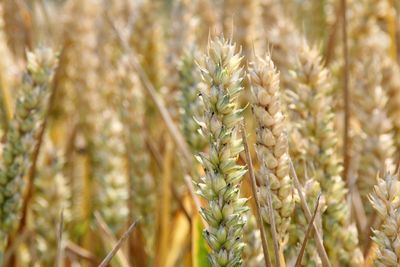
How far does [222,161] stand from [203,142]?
1.30ft

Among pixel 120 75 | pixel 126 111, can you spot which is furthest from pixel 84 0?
pixel 126 111

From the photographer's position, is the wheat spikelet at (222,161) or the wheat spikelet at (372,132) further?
the wheat spikelet at (372,132)

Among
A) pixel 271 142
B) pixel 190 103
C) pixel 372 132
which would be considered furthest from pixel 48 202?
pixel 271 142

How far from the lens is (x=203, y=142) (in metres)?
0.94

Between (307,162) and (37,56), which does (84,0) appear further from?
(307,162)

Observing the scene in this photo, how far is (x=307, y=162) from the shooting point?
2.48ft

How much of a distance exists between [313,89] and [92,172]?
2.70 feet

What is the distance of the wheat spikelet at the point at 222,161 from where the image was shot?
0.54m

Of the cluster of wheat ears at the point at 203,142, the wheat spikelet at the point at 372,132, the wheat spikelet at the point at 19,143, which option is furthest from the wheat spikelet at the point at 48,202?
the wheat spikelet at the point at 372,132

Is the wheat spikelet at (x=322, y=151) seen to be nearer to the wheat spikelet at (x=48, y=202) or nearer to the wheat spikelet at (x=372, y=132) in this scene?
the wheat spikelet at (x=372, y=132)

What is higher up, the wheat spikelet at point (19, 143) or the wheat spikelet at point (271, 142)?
the wheat spikelet at point (19, 143)

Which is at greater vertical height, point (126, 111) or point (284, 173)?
point (126, 111)

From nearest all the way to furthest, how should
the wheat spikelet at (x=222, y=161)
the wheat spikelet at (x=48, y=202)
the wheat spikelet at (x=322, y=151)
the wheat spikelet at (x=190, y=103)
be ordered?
the wheat spikelet at (x=222, y=161) → the wheat spikelet at (x=322, y=151) → the wheat spikelet at (x=190, y=103) → the wheat spikelet at (x=48, y=202)

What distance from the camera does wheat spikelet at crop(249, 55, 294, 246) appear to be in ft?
1.93
